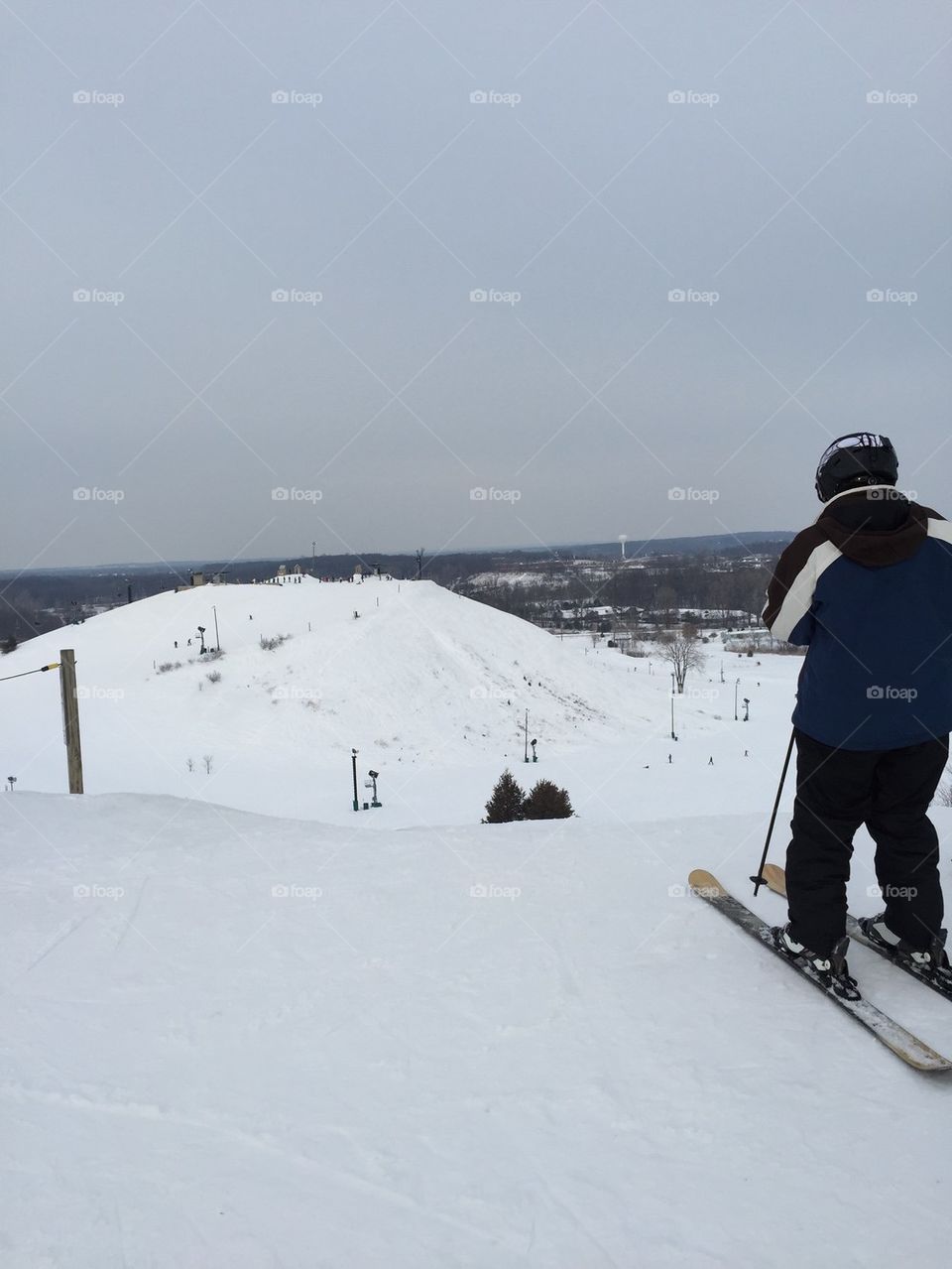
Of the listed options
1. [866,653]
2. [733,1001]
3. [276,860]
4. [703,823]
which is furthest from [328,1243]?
[703,823]

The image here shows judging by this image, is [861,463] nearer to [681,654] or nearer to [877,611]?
[877,611]

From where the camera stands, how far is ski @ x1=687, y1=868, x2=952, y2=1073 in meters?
2.80

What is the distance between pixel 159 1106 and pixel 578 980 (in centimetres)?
184

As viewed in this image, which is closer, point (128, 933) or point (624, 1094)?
point (624, 1094)

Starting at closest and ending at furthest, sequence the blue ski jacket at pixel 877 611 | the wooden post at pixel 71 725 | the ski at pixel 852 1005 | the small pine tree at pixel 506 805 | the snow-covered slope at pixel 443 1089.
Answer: the snow-covered slope at pixel 443 1089 < the ski at pixel 852 1005 < the blue ski jacket at pixel 877 611 < the wooden post at pixel 71 725 < the small pine tree at pixel 506 805

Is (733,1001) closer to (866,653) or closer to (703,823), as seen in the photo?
(866,653)

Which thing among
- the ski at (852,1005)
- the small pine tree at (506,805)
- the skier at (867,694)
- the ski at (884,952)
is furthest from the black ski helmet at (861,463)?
the small pine tree at (506,805)

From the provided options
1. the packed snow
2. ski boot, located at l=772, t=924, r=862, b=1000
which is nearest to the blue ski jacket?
ski boot, located at l=772, t=924, r=862, b=1000

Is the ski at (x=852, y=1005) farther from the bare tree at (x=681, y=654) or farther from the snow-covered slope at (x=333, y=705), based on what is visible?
the bare tree at (x=681, y=654)

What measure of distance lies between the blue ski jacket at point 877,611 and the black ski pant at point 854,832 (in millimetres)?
133

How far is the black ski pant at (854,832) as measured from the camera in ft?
11.2

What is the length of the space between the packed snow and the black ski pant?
31cm

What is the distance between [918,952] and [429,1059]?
2.30m

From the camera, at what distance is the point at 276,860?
5.50m
